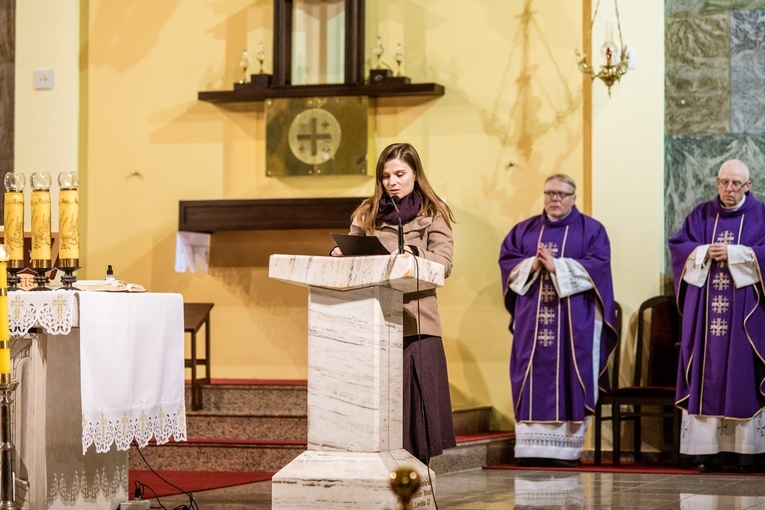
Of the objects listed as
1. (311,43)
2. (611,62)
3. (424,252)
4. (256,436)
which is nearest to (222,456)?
(256,436)

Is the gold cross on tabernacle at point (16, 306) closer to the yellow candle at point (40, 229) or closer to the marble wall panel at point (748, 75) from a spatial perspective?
the yellow candle at point (40, 229)

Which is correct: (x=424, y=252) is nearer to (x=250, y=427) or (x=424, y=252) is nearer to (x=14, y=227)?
(x=14, y=227)

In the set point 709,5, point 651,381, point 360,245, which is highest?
point 709,5

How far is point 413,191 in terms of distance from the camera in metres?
4.52

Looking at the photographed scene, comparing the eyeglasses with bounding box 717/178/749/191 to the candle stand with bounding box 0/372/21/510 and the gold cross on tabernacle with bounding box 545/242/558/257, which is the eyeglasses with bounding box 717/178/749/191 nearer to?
the gold cross on tabernacle with bounding box 545/242/558/257

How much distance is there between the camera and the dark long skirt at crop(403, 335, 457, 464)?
4.36m

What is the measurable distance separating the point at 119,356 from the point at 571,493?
8.15ft

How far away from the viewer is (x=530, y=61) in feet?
27.1

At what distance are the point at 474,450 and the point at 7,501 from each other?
4122 mm

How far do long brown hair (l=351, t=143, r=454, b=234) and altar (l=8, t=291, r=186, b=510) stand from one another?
84 cm

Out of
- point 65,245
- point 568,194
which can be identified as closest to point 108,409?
point 65,245

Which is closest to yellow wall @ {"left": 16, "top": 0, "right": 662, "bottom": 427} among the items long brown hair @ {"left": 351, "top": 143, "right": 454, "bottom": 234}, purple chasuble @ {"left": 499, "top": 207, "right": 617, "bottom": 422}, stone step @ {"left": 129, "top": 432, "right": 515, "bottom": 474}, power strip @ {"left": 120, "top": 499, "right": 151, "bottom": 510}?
purple chasuble @ {"left": 499, "top": 207, "right": 617, "bottom": 422}

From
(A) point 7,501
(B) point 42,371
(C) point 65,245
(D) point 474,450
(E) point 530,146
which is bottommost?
(D) point 474,450

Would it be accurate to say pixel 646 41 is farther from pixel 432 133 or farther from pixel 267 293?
pixel 267 293
